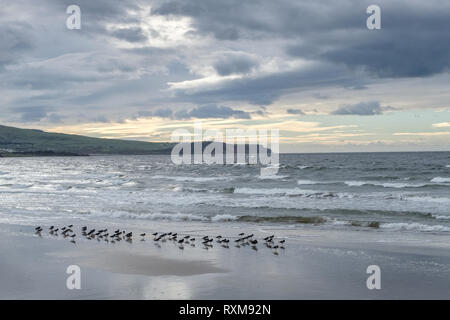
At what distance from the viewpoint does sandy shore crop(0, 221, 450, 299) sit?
464 inches

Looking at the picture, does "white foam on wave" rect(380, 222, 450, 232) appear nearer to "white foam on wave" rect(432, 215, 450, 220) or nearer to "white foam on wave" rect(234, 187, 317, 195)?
"white foam on wave" rect(432, 215, 450, 220)

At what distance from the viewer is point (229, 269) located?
570 inches

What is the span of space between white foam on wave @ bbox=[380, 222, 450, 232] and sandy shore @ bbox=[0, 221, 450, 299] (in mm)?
2532

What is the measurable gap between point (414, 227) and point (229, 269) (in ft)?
42.6

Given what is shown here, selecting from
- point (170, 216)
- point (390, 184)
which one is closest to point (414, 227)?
point (170, 216)

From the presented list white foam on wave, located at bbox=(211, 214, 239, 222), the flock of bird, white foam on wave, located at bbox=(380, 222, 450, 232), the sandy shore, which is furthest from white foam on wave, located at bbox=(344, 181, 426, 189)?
the flock of bird

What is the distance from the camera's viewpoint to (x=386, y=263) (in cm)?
1509

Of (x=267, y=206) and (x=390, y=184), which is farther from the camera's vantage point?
(x=390, y=184)

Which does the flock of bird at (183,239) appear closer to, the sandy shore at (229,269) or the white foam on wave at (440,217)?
the sandy shore at (229,269)

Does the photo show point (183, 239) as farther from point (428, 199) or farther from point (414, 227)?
point (428, 199)

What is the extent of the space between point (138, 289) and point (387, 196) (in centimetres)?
2921

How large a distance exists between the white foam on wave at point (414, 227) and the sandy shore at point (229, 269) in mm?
2532

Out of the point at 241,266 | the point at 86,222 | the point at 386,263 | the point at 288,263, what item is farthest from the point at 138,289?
the point at 86,222
